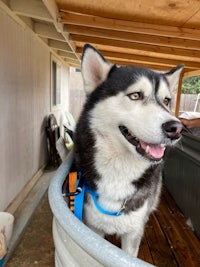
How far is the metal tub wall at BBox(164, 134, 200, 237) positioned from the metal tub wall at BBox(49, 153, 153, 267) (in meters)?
1.40

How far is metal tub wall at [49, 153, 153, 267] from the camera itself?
0.55 metres

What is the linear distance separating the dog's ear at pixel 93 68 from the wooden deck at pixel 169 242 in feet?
4.18

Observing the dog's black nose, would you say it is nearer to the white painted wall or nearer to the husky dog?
the husky dog

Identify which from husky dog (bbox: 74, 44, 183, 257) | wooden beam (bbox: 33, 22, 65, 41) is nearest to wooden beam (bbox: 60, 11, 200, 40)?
husky dog (bbox: 74, 44, 183, 257)

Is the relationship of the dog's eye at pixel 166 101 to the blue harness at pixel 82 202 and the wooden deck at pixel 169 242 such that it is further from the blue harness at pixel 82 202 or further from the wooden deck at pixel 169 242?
the wooden deck at pixel 169 242

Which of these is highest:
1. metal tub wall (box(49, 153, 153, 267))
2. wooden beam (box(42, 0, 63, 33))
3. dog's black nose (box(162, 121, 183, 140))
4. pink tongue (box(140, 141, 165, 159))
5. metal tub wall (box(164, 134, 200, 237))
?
wooden beam (box(42, 0, 63, 33))

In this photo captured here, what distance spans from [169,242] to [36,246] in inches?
51.5

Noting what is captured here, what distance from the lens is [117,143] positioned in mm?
1180

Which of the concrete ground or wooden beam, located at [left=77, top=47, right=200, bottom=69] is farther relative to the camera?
wooden beam, located at [left=77, top=47, right=200, bottom=69]

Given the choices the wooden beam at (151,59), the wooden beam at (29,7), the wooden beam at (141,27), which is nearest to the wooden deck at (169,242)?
the wooden beam at (141,27)

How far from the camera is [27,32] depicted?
11.3ft

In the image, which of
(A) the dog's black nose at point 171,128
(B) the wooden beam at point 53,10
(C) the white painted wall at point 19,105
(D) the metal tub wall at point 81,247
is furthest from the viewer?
(C) the white painted wall at point 19,105

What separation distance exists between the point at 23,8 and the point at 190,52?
2.33 meters

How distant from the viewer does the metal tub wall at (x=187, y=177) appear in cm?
191
